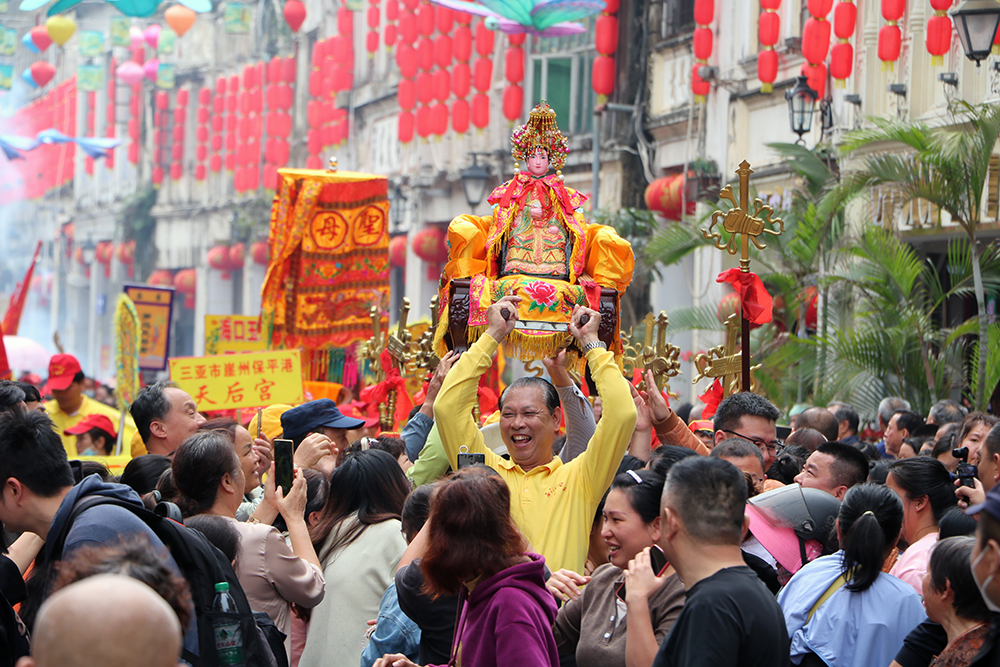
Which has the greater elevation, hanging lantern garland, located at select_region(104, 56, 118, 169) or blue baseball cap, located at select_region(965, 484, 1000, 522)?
hanging lantern garland, located at select_region(104, 56, 118, 169)

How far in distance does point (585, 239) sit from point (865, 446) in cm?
257

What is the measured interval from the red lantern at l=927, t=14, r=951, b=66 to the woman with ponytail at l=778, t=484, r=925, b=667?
8.78m

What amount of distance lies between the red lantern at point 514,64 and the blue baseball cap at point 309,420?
1506cm

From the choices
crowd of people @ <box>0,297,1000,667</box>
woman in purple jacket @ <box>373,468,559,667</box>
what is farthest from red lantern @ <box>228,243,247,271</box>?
woman in purple jacket @ <box>373,468,559,667</box>

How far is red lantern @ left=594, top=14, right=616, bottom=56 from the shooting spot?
62.0ft

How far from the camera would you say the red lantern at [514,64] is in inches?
808

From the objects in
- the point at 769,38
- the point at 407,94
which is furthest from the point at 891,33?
the point at 407,94

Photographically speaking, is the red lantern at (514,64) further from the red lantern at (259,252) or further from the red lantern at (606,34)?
the red lantern at (259,252)

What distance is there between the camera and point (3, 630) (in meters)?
3.45

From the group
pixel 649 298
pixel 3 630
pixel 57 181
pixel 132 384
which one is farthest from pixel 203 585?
pixel 57 181

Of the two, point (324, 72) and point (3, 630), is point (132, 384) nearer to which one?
point (3, 630)

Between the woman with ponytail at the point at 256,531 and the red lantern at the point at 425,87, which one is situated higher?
the red lantern at the point at 425,87

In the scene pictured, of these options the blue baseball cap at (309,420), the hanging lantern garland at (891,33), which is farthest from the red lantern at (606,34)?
the blue baseball cap at (309,420)

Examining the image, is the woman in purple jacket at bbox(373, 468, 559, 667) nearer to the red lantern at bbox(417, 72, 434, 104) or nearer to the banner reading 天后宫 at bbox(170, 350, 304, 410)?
the banner reading 天后宫 at bbox(170, 350, 304, 410)
